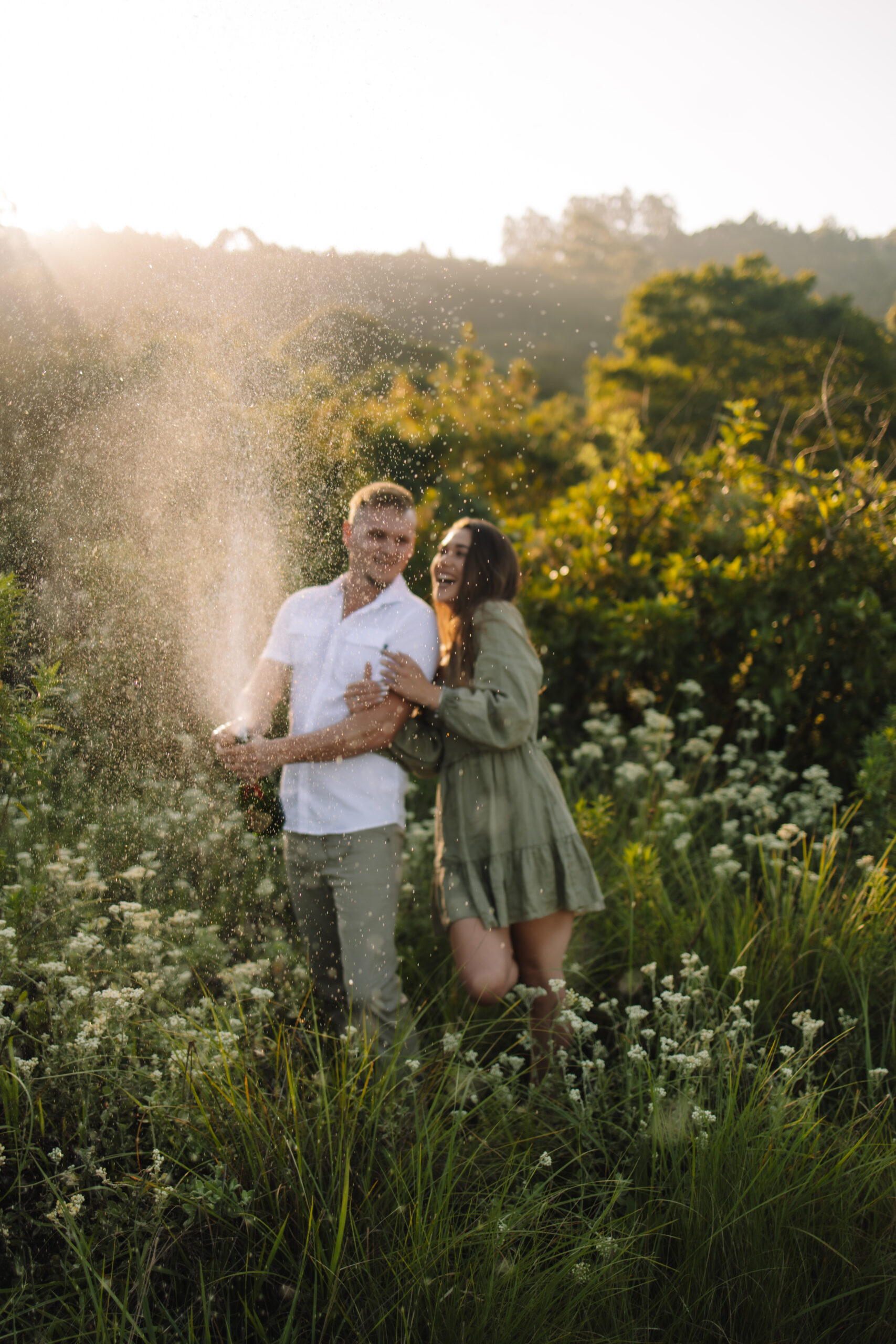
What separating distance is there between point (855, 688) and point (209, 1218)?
4.40 meters

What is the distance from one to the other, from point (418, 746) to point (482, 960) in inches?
27.4

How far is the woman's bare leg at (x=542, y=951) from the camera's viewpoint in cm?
277

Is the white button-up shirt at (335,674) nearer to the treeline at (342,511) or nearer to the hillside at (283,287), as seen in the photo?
the treeline at (342,511)

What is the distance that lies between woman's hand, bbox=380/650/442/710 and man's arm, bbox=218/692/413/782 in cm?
3

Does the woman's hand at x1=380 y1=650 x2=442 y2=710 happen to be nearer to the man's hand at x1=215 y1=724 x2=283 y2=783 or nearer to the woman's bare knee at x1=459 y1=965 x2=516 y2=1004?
A: the man's hand at x1=215 y1=724 x2=283 y2=783

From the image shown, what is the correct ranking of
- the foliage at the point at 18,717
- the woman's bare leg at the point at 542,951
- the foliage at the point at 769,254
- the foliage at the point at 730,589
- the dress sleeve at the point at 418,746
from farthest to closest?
the foliage at the point at 769,254 → the foliage at the point at 730,589 → the woman's bare leg at the point at 542,951 → the dress sleeve at the point at 418,746 → the foliage at the point at 18,717

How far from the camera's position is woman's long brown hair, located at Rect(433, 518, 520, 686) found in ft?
9.05

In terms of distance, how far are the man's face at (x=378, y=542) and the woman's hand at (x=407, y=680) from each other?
234 millimetres

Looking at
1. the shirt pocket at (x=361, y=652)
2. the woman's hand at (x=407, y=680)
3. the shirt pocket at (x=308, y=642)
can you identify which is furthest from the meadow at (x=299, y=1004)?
the woman's hand at (x=407, y=680)

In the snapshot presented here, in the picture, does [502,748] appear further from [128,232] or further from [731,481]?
[731,481]

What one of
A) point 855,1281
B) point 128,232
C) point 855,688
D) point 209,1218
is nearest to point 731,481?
point 855,688

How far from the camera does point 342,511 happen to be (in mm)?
2486

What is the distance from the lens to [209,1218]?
180 cm

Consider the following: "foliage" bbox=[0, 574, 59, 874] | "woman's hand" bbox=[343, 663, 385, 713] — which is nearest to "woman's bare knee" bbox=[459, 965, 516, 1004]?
"woman's hand" bbox=[343, 663, 385, 713]
